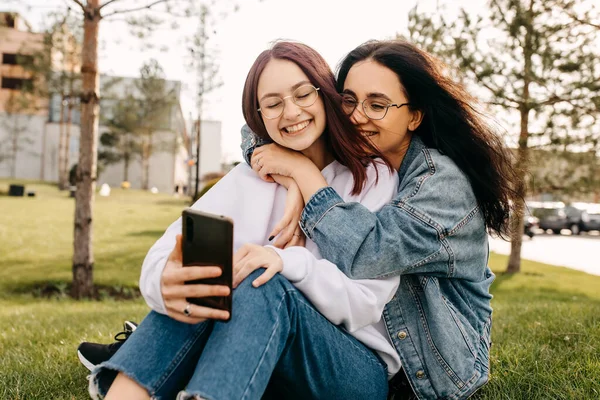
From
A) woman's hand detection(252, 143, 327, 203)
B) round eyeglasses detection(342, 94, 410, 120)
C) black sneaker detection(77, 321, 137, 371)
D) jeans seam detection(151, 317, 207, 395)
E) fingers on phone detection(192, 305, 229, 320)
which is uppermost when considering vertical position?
round eyeglasses detection(342, 94, 410, 120)

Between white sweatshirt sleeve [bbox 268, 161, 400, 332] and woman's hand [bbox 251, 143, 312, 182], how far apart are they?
0.45m

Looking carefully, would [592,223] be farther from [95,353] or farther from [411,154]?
[95,353]

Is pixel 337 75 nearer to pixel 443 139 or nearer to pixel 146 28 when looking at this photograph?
pixel 443 139

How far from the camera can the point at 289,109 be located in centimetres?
218

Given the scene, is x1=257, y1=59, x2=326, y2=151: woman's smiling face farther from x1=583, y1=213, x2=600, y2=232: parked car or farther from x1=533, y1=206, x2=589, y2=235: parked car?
x1=583, y1=213, x2=600, y2=232: parked car

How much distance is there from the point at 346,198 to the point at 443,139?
48 centimetres

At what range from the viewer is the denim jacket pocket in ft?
6.72

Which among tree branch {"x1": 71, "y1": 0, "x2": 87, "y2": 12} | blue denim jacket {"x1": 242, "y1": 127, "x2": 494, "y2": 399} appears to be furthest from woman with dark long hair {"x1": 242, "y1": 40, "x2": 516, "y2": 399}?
tree branch {"x1": 71, "y1": 0, "x2": 87, "y2": 12}

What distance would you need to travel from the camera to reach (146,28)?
7688 millimetres

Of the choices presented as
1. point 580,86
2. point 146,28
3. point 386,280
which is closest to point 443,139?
point 386,280

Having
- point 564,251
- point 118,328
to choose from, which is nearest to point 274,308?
point 118,328

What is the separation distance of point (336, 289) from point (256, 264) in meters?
0.28

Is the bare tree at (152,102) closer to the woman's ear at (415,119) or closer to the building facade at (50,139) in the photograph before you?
the building facade at (50,139)

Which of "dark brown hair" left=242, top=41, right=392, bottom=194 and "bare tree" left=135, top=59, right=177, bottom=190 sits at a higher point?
"bare tree" left=135, top=59, right=177, bottom=190
